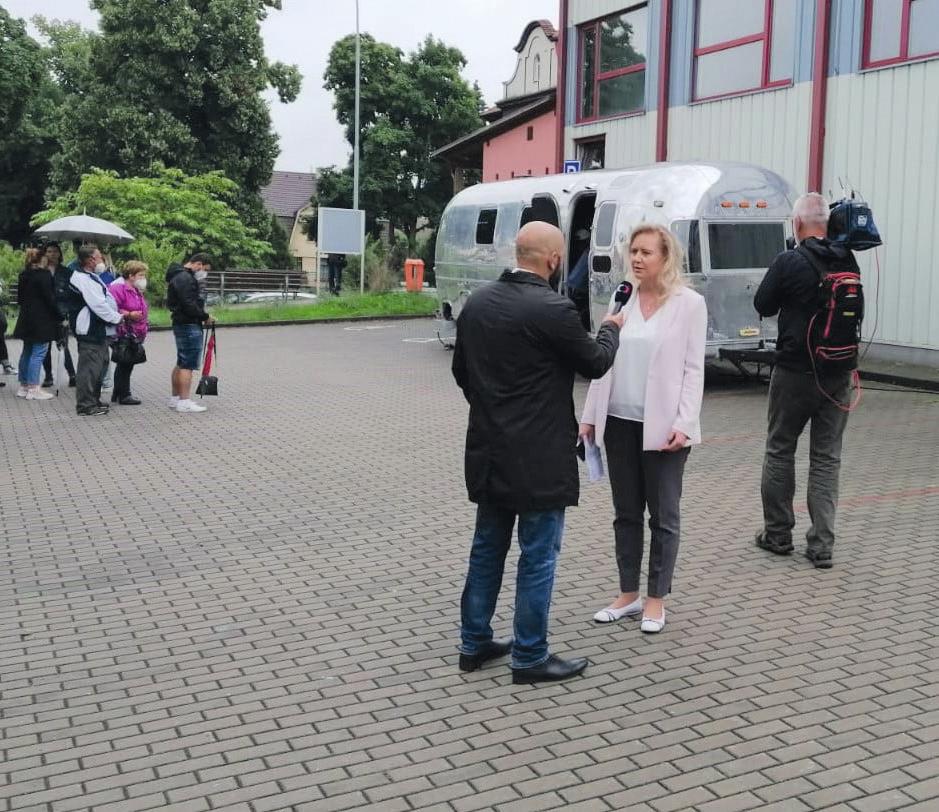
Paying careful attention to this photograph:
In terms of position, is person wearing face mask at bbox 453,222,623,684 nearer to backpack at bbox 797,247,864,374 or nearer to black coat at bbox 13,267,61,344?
backpack at bbox 797,247,864,374

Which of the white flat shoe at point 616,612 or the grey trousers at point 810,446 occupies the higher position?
the grey trousers at point 810,446

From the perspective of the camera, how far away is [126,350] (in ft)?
40.3

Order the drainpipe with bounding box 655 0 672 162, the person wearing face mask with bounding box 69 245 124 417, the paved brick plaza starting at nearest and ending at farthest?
the paved brick plaza < the person wearing face mask with bounding box 69 245 124 417 < the drainpipe with bounding box 655 0 672 162

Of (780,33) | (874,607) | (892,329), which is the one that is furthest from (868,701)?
(780,33)

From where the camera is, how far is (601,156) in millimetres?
23266

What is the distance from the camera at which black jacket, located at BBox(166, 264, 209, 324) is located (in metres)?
11.8

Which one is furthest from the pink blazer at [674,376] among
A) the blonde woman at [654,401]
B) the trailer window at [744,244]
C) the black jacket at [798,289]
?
the trailer window at [744,244]

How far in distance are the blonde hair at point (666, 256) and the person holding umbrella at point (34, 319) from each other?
10.0 m

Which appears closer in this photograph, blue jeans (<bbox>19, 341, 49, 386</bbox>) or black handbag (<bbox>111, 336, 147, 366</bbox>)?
black handbag (<bbox>111, 336, 147, 366</bbox>)

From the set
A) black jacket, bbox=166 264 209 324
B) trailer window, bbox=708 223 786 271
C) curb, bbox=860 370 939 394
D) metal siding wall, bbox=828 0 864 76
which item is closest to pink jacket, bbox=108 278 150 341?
black jacket, bbox=166 264 209 324

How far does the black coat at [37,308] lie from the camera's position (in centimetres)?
1330

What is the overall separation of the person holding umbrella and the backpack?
9800 mm

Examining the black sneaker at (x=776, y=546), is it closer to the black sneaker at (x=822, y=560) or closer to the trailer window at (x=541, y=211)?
the black sneaker at (x=822, y=560)

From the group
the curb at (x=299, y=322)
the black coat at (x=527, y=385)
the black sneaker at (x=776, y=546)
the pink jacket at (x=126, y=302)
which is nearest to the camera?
the black coat at (x=527, y=385)
